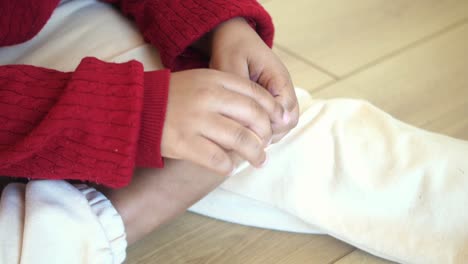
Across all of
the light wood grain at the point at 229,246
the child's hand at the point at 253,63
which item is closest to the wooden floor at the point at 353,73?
the light wood grain at the point at 229,246

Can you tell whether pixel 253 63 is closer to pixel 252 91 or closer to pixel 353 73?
pixel 252 91

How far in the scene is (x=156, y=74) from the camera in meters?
0.50

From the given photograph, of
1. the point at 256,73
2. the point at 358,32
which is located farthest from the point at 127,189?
the point at 358,32

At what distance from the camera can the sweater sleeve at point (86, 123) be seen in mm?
467

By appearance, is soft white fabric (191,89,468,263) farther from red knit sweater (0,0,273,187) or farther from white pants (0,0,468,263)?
red knit sweater (0,0,273,187)

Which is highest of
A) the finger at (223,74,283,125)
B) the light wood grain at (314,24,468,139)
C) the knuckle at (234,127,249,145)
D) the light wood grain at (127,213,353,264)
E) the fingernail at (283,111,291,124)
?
the finger at (223,74,283,125)

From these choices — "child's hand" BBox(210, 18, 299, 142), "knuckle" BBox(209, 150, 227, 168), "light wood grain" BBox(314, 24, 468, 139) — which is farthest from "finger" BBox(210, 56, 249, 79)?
"light wood grain" BBox(314, 24, 468, 139)

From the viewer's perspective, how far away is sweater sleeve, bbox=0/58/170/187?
467mm

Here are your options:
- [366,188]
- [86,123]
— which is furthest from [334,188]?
[86,123]

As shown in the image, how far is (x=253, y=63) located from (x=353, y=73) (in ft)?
0.99

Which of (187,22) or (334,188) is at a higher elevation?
(187,22)

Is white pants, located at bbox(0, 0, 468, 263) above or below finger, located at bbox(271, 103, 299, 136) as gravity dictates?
below

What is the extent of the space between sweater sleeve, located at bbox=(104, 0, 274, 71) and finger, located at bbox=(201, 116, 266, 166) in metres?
0.15

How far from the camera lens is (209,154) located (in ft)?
1.56
